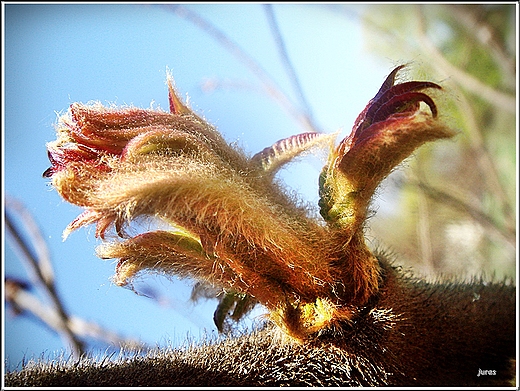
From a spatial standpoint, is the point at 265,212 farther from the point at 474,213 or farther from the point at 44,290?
the point at 474,213

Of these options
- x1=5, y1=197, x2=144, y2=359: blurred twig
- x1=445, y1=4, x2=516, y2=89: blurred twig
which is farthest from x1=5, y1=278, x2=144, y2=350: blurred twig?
x1=445, y1=4, x2=516, y2=89: blurred twig

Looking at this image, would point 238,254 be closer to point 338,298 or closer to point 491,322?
point 338,298

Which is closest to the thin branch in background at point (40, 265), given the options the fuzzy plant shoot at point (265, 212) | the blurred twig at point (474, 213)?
the fuzzy plant shoot at point (265, 212)

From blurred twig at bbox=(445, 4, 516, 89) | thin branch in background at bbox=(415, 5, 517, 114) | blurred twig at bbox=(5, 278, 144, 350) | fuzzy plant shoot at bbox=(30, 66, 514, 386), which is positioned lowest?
blurred twig at bbox=(5, 278, 144, 350)

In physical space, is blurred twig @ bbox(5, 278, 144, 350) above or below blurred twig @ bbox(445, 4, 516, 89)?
below

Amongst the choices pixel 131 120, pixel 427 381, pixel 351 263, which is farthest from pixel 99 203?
pixel 427 381

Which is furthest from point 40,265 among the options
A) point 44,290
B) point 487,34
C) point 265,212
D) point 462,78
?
point 487,34

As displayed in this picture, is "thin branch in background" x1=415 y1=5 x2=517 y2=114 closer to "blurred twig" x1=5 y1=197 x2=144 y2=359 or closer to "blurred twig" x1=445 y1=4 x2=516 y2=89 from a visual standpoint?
"blurred twig" x1=445 y1=4 x2=516 y2=89
